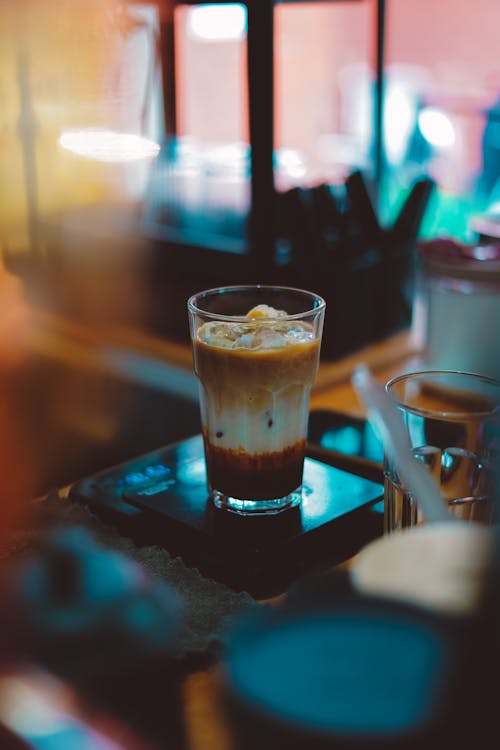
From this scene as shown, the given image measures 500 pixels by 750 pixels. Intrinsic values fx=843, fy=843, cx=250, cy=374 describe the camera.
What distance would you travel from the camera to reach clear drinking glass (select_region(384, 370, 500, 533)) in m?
0.69

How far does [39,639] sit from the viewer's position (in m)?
0.39

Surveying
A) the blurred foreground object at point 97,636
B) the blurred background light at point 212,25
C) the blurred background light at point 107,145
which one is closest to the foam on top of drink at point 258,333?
the blurred foreground object at point 97,636

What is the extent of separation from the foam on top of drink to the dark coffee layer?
0.33 ft

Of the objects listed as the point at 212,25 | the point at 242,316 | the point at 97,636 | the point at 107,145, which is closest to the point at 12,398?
the point at 107,145

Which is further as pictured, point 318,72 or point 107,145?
point 318,72

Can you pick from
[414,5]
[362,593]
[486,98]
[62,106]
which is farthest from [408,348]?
[414,5]

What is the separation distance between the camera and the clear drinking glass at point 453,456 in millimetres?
688

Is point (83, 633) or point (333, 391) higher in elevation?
point (83, 633)

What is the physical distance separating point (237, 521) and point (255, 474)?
5 centimetres

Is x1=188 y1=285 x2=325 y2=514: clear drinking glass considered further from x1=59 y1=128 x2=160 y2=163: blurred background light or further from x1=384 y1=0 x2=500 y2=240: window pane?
x1=384 y1=0 x2=500 y2=240: window pane

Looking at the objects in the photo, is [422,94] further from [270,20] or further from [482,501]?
[482,501]

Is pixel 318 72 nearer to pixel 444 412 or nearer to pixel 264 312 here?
pixel 264 312

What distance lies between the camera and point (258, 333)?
752mm

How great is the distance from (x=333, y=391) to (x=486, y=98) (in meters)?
4.31
